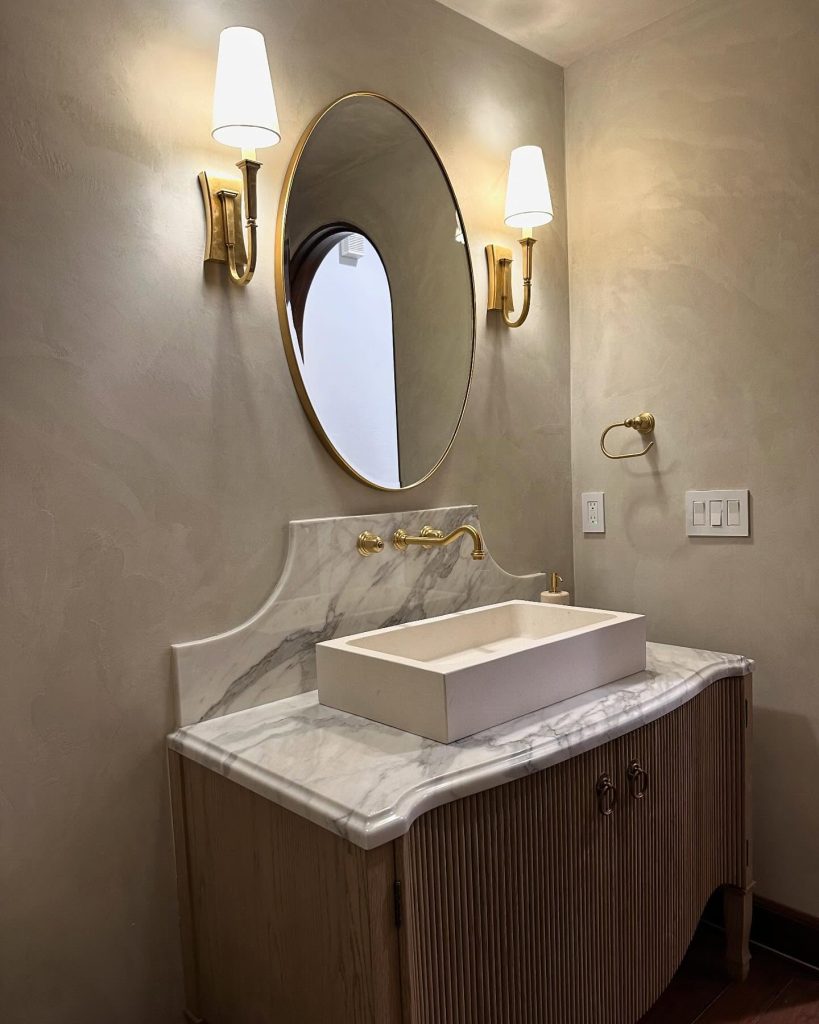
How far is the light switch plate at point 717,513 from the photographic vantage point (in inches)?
72.6

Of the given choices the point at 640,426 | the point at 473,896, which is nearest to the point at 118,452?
the point at 473,896

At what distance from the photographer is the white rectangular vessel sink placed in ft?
4.13

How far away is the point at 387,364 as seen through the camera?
5.62 feet

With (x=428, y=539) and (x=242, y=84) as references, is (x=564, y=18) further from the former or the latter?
(x=428, y=539)

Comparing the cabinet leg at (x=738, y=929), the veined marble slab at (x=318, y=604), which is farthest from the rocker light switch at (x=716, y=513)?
the cabinet leg at (x=738, y=929)

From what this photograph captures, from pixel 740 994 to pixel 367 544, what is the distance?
1.25 metres

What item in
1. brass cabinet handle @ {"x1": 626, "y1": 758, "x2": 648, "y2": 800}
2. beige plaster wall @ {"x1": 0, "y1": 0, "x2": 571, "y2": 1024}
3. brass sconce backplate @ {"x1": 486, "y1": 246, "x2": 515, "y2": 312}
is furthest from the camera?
brass sconce backplate @ {"x1": 486, "y1": 246, "x2": 515, "y2": 312}

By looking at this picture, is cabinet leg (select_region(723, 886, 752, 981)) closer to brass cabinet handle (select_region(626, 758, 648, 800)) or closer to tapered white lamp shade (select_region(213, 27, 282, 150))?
brass cabinet handle (select_region(626, 758, 648, 800))

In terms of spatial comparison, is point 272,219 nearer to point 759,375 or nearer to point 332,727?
point 332,727

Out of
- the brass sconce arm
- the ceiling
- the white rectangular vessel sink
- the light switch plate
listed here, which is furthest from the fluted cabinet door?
the ceiling

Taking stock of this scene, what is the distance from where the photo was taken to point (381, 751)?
1.22 m

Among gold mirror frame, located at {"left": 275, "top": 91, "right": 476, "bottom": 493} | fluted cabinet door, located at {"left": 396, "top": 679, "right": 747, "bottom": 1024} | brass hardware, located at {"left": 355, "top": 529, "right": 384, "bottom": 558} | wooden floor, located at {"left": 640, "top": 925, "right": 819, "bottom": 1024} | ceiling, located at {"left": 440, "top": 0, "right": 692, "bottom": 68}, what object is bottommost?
wooden floor, located at {"left": 640, "top": 925, "right": 819, "bottom": 1024}

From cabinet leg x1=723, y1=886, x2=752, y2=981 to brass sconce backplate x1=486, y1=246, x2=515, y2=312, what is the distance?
4.72 feet

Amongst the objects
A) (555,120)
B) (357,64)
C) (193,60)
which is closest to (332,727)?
(193,60)
